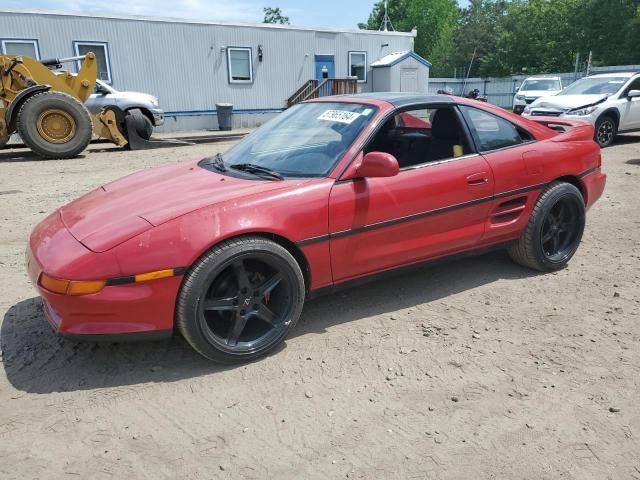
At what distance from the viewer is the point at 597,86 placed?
1169cm

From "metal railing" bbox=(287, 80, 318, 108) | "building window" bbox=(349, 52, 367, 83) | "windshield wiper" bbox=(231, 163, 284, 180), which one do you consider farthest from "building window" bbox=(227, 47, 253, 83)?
"windshield wiper" bbox=(231, 163, 284, 180)

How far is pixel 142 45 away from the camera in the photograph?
57.6ft

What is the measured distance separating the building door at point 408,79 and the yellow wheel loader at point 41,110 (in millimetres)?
13392

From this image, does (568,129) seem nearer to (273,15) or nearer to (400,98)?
(400,98)

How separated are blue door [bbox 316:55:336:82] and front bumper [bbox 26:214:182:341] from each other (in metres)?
19.5

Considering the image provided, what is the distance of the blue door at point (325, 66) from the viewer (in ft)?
68.6

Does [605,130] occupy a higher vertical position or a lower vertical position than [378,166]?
lower

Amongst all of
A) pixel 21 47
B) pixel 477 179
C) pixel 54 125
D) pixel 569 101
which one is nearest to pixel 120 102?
pixel 54 125

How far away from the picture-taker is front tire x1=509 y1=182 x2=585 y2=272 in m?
4.00

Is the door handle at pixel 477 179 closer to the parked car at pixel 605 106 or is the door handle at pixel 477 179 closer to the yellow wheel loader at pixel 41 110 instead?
the parked car at pixel 605 106

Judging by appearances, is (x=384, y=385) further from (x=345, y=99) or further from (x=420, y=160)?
(x=345, y=99)

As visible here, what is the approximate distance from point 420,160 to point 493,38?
5341cm

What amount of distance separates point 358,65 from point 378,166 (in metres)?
20.3

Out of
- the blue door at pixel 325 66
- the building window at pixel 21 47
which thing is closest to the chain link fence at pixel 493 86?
the blue door at pixel 325 66
